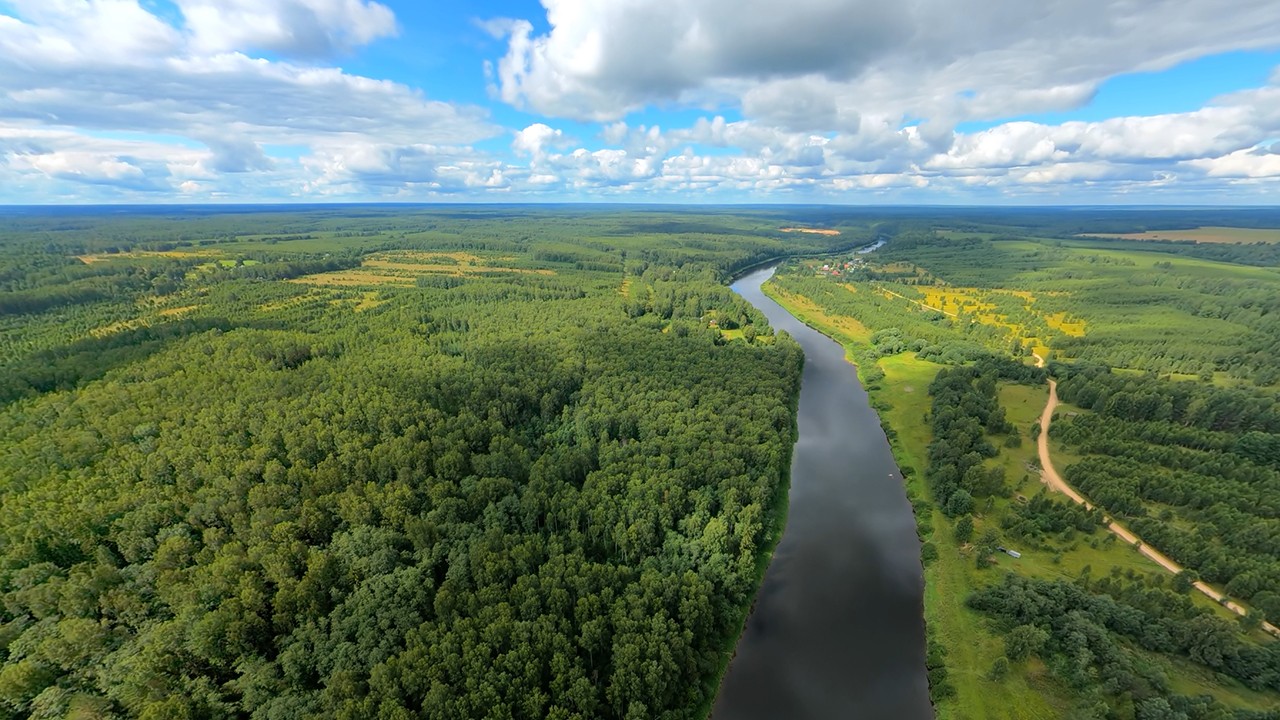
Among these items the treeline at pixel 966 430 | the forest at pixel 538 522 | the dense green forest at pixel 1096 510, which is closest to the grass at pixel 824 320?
the dense green forest at pixel 1096 510

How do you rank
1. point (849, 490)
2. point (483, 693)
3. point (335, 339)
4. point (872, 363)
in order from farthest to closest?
point (872, 363)
point (335, 339)
point (849, 490)
point (483, 693)

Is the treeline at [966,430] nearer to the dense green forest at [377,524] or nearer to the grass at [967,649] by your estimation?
the grass at [967,649]

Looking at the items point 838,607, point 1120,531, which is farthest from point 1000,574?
point 1120,531

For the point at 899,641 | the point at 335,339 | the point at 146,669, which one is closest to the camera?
the point at 146,669

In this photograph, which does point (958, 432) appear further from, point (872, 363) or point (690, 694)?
point (690, 694)

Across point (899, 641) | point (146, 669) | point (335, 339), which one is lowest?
point (899, 641)

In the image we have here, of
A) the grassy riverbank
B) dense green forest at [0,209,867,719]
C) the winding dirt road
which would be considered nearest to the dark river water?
the grassy riverbank

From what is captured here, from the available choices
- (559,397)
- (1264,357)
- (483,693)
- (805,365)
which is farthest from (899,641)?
(1264,357)
